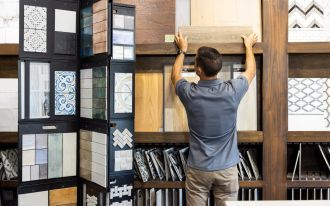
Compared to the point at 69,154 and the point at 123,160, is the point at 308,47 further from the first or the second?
the point at 69,154

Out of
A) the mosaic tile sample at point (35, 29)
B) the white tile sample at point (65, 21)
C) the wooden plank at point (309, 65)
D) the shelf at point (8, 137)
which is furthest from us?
the wooden plank at point (309, 65)

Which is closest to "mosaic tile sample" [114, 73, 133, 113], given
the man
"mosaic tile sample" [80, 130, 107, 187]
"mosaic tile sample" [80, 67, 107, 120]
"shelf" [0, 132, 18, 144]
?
"mosaic tile sample" [80, 67, 107, 120]

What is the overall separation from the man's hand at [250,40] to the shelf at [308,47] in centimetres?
23

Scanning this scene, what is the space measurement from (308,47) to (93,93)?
139cm

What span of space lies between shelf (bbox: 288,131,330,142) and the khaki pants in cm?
50

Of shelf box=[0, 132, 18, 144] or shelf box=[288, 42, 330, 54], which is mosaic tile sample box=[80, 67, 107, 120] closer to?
shelf box=[0, 132, 18, 144]

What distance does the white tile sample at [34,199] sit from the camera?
6.95 feet

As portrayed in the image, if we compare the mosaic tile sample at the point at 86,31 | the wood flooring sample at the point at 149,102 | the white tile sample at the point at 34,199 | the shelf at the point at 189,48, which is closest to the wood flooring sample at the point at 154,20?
the shelf at the point at 189,48

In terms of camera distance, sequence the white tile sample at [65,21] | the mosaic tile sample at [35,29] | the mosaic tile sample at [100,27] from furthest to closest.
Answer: the white tile sample at [65,21] < the mosaic tile sample at [35,29] < the mosaic tile sample at [100,27]

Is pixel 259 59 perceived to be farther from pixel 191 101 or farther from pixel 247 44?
pixel 191 101

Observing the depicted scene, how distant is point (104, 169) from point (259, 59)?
4.08 ft

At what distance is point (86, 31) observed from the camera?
2.19 metres

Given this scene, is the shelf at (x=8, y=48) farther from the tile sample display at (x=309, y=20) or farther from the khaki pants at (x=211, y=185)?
the tile sample display at (x=309, y=20)

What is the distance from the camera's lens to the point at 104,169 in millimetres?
2018
